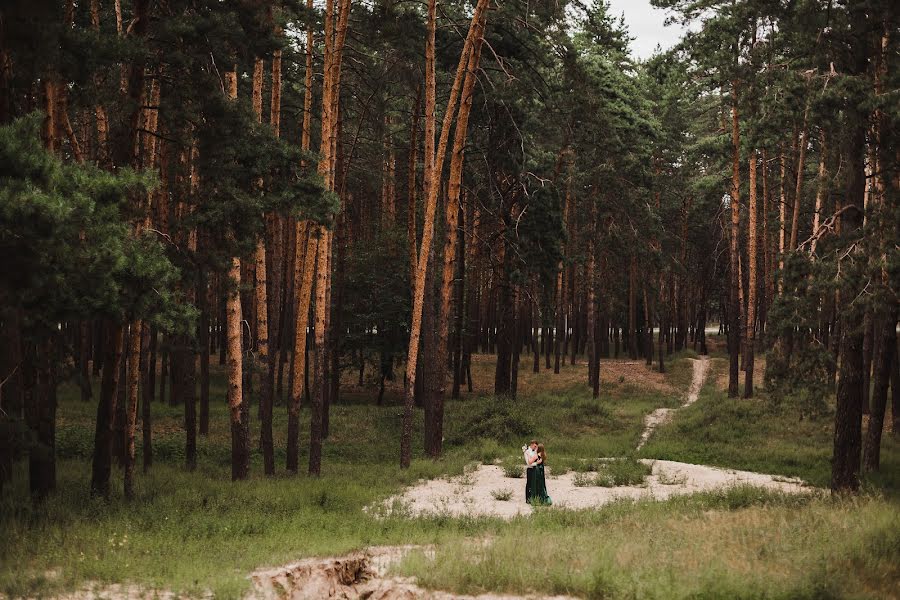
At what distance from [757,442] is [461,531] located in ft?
47.5

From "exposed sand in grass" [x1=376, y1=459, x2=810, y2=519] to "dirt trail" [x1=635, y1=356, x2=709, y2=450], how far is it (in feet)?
16.8

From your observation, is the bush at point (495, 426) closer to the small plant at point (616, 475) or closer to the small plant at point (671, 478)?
the small plant at point (616, 475)

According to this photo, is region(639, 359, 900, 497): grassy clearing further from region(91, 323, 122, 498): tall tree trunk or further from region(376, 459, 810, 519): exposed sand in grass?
region(91, 323, 122, 498): tall tree trunk

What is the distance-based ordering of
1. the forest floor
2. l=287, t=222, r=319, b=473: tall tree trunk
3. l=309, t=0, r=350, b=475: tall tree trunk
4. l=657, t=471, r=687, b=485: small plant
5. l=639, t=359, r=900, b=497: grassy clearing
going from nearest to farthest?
the forest floor → l=287, t=222, r=319, b=473: tall tree trunk → l=309, t=0, r=350, b=475: tall tree trunk → l=657, t=471, r=687, b=485: small plant → l=639, t=359, r=900, b=497: grassy clearing

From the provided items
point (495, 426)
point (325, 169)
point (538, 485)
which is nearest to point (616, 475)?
point (538, 485)

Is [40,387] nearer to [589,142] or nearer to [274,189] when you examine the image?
[274,189]

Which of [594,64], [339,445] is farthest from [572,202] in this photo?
[339,445]

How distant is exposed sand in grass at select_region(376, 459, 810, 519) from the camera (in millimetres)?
15141

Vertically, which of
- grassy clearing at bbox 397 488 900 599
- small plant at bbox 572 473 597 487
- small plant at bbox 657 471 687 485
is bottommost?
small plant at bbox 572 473 597 487

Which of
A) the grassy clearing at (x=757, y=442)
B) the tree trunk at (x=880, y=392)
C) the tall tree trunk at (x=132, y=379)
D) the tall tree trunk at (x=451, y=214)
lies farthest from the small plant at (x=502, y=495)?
the tree trunk at (x=880, y=392)

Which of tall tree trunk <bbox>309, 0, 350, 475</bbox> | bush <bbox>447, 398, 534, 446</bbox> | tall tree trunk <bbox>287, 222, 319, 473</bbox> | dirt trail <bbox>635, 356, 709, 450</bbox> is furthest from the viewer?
dirt trail <bbox>635, 356, 709, 450</bbox>

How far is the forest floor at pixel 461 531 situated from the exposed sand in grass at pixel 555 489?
0.75ft

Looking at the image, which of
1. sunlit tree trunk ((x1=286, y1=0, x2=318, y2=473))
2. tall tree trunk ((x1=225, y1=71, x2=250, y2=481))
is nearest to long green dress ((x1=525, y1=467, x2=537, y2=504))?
sunlit tree trunk ((x1=286, y1=0, x2=318, y2=473))

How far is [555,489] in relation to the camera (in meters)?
17.7
